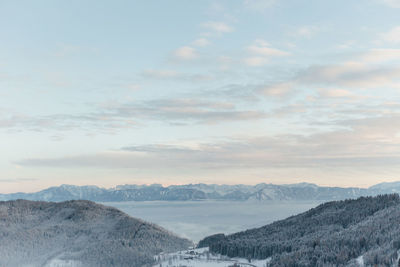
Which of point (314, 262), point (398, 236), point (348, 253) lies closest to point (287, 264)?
point (314, 262)

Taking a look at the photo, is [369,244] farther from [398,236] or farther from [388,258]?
[388,258]

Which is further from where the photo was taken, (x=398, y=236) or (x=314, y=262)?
(x=314, y=262)

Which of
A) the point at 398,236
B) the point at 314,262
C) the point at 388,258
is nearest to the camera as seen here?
the point at 388,258

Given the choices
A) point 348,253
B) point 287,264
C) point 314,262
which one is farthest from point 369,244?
point 287,264

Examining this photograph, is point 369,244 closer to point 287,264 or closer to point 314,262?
point 314,262

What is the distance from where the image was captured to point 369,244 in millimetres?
187000

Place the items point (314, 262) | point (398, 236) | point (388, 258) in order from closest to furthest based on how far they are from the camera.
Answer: point (388, 258), point (398, 236), point (314, 262)

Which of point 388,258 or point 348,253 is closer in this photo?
point 388,258

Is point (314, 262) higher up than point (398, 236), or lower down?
lower down

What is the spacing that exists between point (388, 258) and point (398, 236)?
24.4 metres

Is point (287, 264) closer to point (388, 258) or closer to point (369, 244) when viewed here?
point (369, 244)

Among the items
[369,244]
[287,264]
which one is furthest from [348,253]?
[287,264]

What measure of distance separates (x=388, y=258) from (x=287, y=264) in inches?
1959

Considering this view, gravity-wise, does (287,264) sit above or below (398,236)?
below
